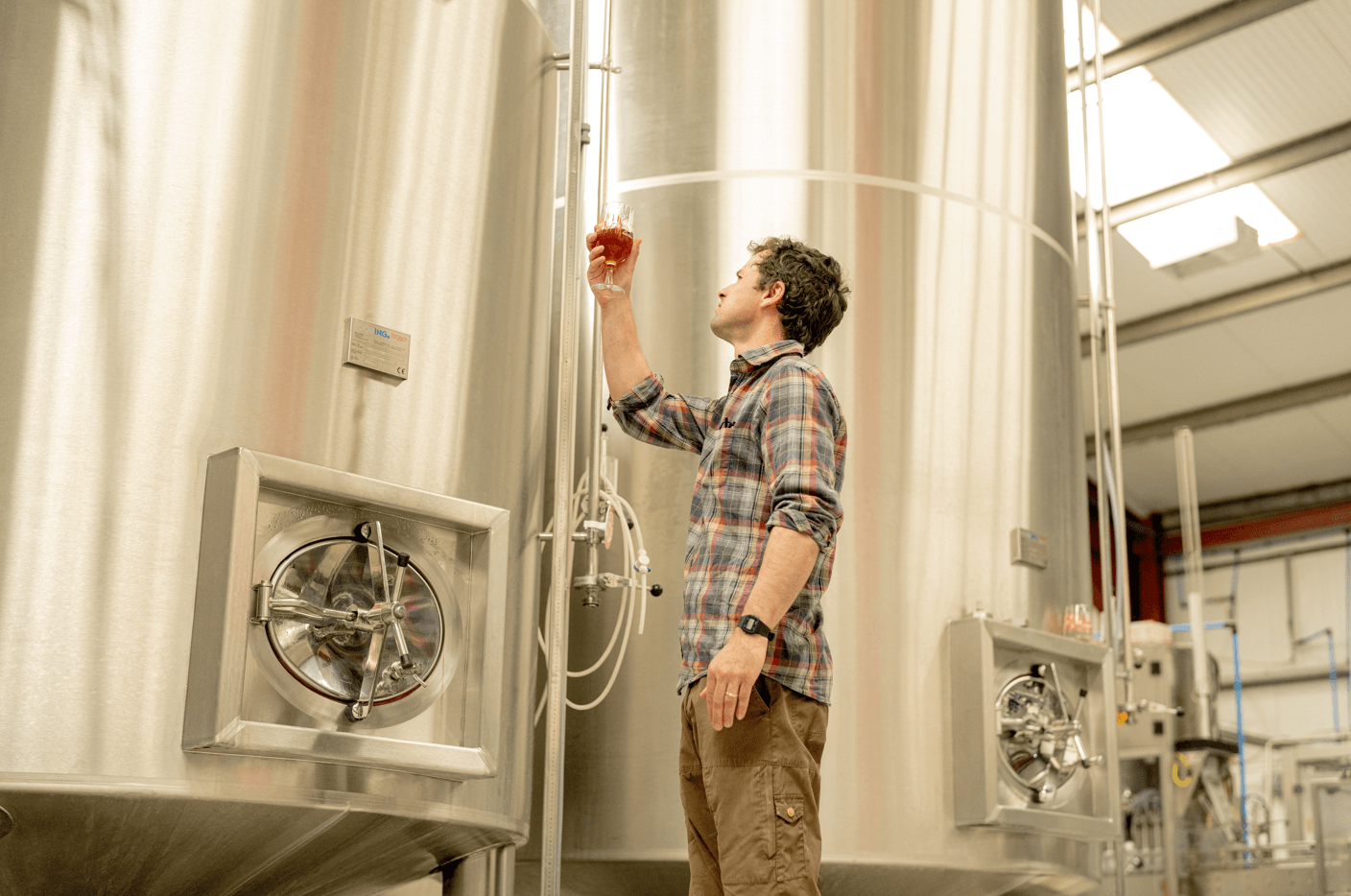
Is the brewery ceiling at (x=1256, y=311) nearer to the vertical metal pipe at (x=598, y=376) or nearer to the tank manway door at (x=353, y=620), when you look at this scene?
the vertical metal pipe at (x=598, y=376)

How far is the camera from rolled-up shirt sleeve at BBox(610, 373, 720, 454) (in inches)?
120

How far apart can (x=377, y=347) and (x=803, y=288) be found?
0.83 m

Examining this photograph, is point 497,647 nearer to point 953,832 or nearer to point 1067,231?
point 953,832

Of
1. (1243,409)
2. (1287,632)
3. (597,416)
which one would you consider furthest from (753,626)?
(1287,632)

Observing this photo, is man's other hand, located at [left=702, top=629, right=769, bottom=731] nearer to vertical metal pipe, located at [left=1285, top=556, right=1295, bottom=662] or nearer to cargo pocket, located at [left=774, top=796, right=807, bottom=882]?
cargo pocket, located at [left=774, top=796, right=807, bottom=882]

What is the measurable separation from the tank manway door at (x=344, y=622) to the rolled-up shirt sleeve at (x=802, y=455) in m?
0.66

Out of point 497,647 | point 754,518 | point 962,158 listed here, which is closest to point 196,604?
point 497,647

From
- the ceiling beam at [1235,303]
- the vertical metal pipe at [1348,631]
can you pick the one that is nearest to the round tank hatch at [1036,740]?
the ceiling beam at [1235,303]

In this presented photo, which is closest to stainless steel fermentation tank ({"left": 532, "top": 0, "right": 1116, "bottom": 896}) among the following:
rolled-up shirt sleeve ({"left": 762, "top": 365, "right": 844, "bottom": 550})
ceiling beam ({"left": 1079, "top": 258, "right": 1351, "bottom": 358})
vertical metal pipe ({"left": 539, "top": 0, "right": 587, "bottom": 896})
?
vertical metal pipe ({"left": 539, "top": 0, "right": 587, "bottom": 896})

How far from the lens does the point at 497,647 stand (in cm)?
291

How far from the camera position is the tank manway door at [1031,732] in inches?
149

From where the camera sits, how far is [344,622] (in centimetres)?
259

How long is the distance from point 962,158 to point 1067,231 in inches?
26.1

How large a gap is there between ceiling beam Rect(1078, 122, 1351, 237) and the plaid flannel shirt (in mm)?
7888
